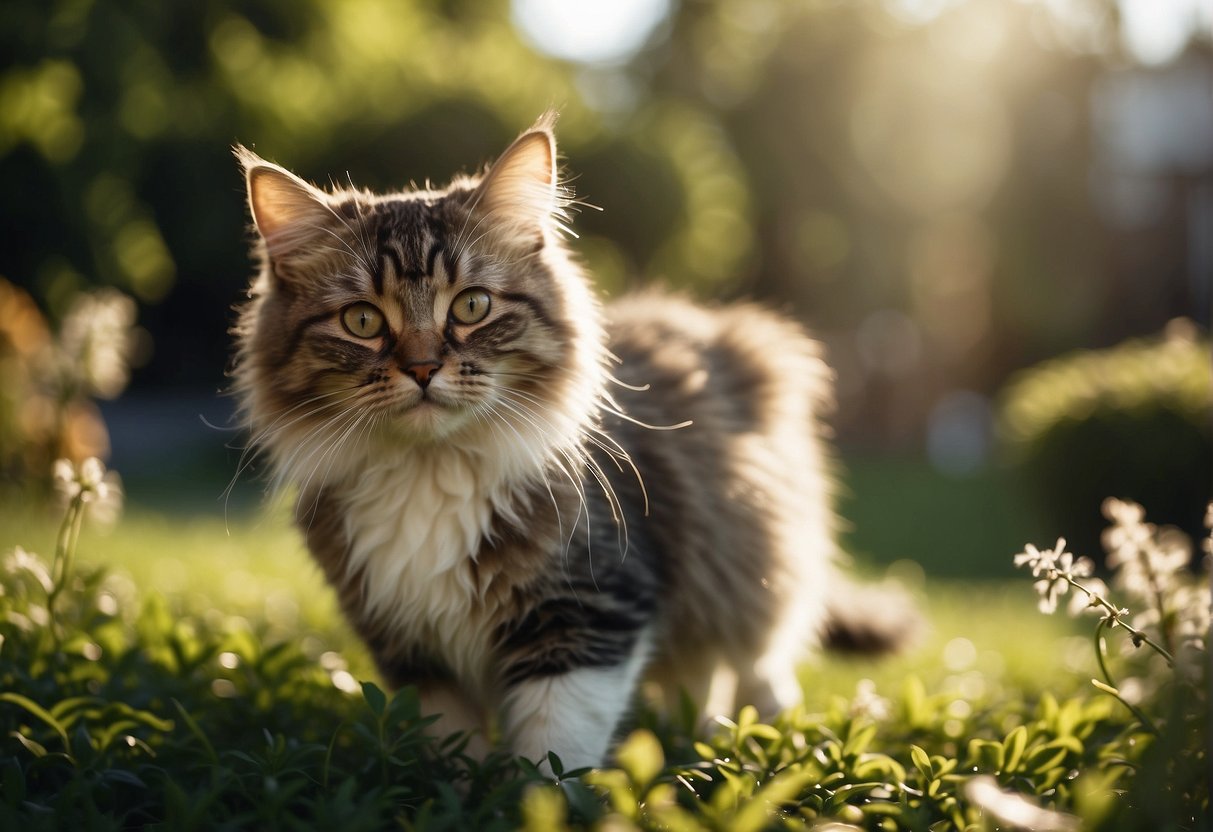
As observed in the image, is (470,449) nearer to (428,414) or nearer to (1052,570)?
(428,414)

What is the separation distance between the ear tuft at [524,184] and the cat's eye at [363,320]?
1.09 feet

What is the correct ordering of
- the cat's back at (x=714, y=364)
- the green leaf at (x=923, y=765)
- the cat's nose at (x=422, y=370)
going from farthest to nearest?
the cat's back at (x=714, y=364) < the cat's nose at (x=422, y=370) < the green leaf at (x=923, y=765)

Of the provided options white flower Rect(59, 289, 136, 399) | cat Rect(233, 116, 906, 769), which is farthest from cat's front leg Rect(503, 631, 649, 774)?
A: white flower Rect(59, 289, 136, 399)

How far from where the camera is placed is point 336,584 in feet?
7.13

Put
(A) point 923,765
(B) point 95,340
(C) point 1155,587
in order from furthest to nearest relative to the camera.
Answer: (B) point 95,340 < (C) point 1155,587 < (A) point 923,765

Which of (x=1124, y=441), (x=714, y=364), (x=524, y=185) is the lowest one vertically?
(x=524, y=185)

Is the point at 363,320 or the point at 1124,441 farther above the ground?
the point at 1124,441

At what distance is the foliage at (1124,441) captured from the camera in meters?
5.86

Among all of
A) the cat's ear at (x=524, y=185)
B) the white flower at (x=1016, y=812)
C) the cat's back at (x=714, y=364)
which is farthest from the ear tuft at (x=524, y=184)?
the white flower at (x=1016, y=812)

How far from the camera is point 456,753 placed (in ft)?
5.87

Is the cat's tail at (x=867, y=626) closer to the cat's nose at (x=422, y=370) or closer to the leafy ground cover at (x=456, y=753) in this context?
the leafy ground cover at (x=456, y=753)

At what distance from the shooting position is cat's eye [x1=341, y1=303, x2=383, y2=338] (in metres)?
2.02

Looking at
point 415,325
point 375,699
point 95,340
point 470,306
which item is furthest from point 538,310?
point 95,340

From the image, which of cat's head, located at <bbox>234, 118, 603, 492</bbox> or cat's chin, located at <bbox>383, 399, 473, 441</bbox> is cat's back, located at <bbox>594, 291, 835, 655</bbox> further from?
cat's chin, located at <bbox>383, 399, 473, 441</bbox>
